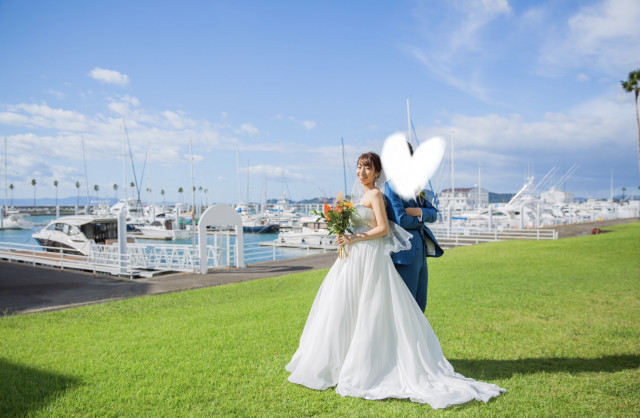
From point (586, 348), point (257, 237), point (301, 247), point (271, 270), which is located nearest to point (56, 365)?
point (586, 348)

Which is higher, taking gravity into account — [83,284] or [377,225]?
[377,225]

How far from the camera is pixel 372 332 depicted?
4.68 meters

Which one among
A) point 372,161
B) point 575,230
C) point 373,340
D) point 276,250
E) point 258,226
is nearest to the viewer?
point 373,340

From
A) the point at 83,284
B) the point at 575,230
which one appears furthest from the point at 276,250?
the point at 83,284

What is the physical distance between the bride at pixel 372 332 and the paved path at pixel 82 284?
8.64 m

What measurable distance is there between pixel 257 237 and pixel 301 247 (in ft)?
83.5

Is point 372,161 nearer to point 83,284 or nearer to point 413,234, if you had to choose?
point 413,234

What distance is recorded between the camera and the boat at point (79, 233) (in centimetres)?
2495

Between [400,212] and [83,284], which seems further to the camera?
[83,284]

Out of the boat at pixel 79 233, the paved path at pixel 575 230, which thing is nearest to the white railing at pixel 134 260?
the boat at pixel 79 233

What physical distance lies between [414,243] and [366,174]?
100 centimetres

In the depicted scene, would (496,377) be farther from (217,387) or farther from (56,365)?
(56,365)

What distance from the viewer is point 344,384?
455 centimetres

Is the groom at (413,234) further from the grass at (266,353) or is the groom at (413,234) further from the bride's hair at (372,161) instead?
the grass at (266,353)
